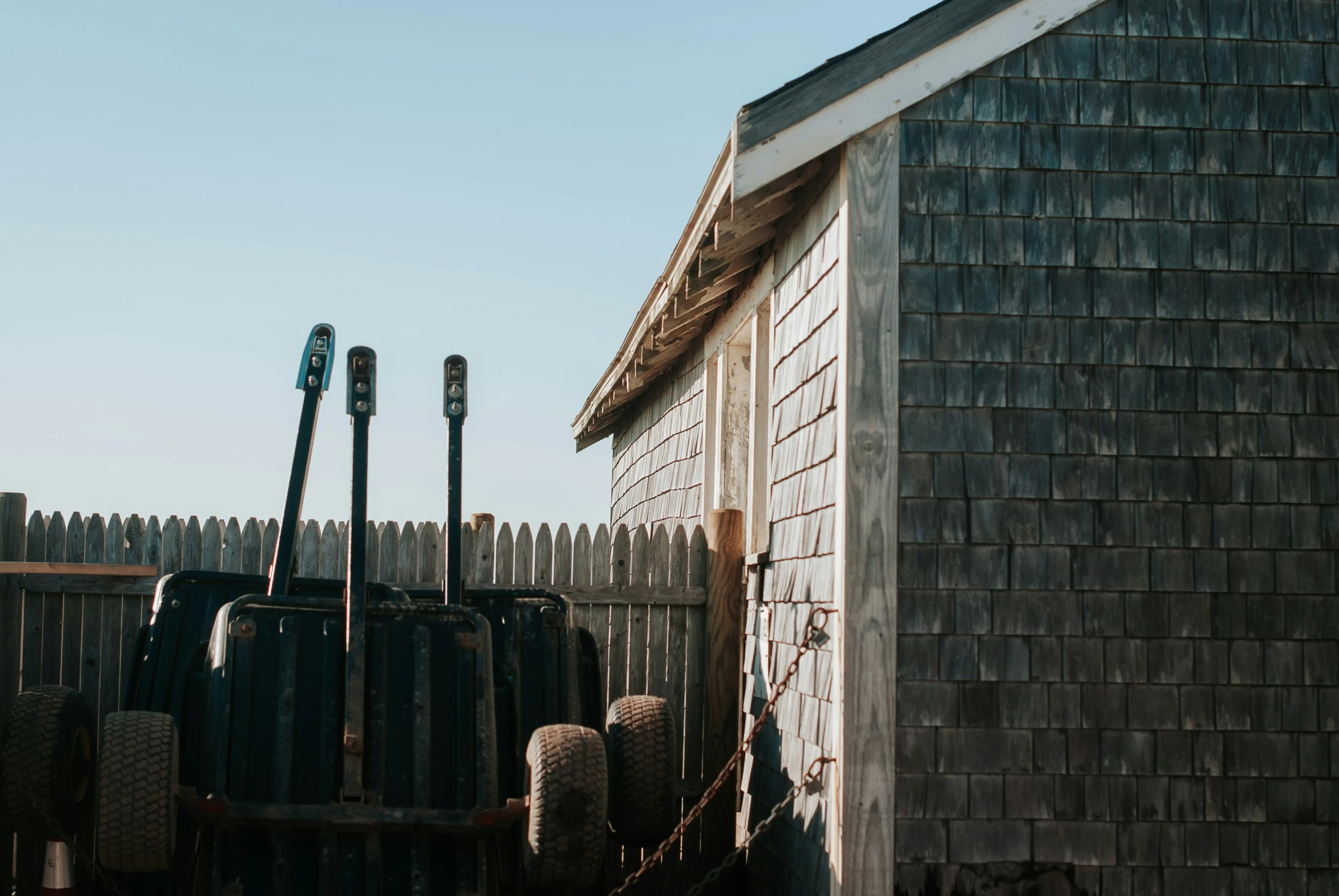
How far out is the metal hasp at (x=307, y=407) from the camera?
20.6 feet

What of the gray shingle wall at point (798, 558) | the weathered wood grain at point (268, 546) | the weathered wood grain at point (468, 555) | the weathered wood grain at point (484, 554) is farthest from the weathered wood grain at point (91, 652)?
the gray shingle wall at point (798, 558)

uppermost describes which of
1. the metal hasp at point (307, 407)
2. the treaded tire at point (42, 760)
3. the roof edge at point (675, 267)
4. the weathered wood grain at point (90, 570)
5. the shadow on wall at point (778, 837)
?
the roof edge at point (675, 267)

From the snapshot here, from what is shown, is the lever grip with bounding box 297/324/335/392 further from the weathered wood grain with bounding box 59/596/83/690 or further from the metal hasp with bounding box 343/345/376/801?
the weathered wood grain with bounding box 59/596/83/690

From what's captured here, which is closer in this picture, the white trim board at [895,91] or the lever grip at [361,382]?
the lever grip at [361,382]

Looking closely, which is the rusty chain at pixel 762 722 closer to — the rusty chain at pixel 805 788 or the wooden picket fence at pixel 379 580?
the rusty chain at pixel 805 788

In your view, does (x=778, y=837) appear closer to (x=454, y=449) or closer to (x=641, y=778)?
(x=641, y=778)

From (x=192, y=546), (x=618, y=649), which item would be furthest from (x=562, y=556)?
(x=192, y=546)

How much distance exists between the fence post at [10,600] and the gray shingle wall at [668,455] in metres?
3.97

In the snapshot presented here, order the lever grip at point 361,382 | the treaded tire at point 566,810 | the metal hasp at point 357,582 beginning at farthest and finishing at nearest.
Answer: the lever grip at point 361,382 → the metal hasp at point 357,582 → the treaded tire at point 566,810

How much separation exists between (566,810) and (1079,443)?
270 cm

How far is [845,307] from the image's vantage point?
5879mm

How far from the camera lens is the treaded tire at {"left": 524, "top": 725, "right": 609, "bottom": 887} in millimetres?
5211

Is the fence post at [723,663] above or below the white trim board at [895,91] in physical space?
below

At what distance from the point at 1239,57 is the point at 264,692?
5.13 m
